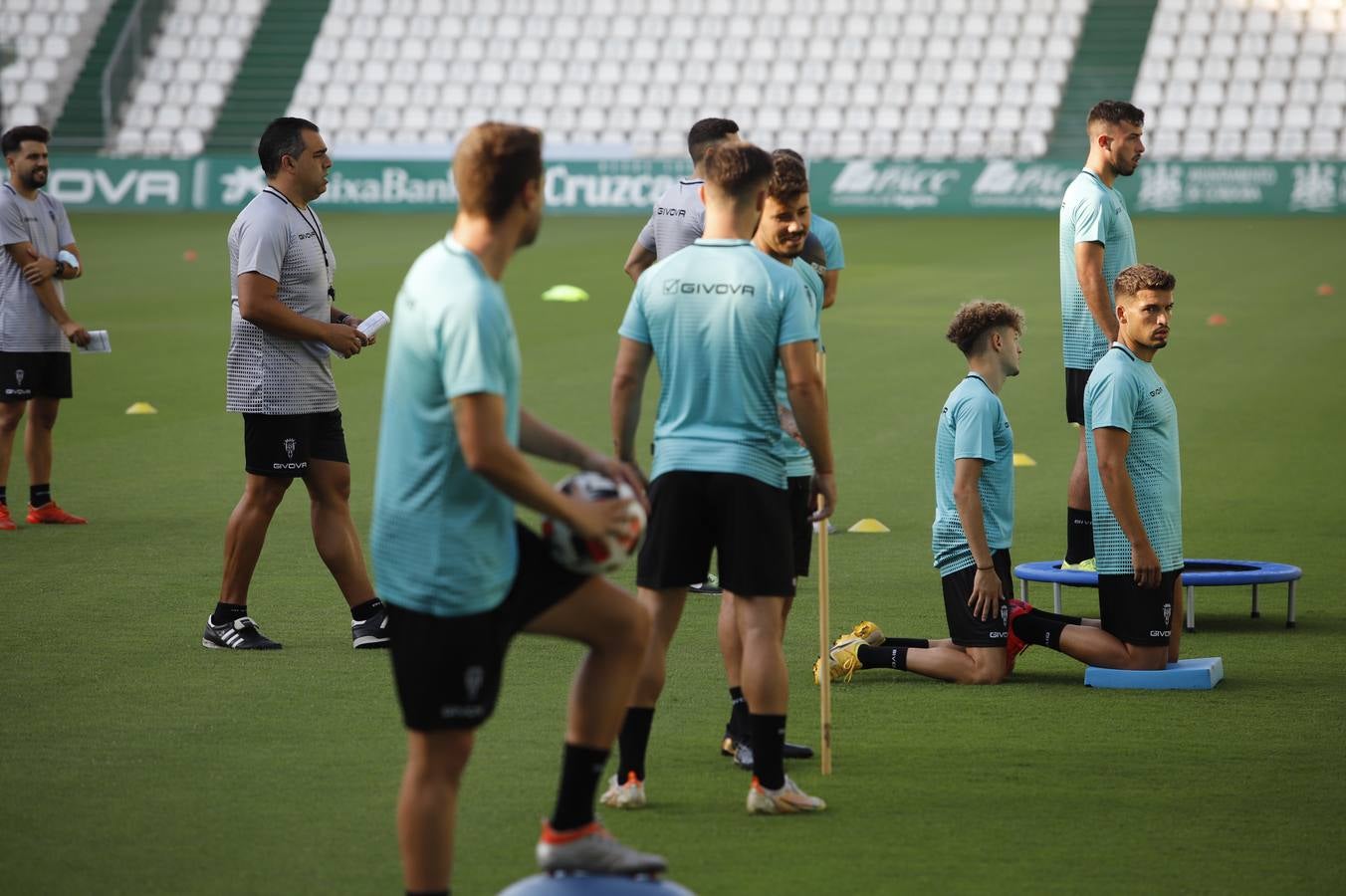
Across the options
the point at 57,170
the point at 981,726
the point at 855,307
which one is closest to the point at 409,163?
the point at 57,170

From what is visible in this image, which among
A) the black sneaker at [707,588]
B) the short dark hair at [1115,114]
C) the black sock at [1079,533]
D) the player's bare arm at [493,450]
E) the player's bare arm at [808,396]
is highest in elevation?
the short dark hair at [1115,114]

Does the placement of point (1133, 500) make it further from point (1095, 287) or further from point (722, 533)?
point (722, 533)

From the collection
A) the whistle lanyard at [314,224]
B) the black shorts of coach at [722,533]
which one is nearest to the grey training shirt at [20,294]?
the whistle lanyard at [314,224]

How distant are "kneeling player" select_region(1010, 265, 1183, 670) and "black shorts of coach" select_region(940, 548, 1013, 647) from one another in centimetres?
11

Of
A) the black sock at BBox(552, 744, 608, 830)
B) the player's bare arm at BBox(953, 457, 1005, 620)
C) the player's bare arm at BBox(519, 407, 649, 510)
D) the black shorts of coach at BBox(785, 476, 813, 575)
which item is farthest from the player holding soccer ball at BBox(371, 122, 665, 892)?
the player's bare arm at BBox(953, 457, 1005, 620)

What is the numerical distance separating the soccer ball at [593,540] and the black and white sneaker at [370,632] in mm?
3649

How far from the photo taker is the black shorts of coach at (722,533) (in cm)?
564

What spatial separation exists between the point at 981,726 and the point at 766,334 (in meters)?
2.03

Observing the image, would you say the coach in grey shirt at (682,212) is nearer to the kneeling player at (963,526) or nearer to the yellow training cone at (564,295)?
the kneeling player at (963,526)

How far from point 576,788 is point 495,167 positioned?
158 cm

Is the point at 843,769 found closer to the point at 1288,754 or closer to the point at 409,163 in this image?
the point at 1288,754

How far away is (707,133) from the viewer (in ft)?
28.4

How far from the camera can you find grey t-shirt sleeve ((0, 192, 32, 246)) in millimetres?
11055

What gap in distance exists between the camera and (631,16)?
146 feet
